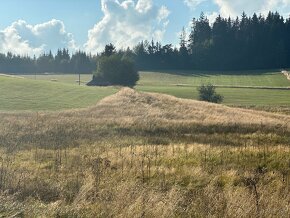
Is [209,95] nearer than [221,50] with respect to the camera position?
Yes

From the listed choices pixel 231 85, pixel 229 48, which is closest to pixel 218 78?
pixel 231 85

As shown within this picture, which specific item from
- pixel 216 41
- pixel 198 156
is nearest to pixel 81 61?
pixel 216 41

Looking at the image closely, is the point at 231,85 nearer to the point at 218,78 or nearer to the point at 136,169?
the point at 218,78

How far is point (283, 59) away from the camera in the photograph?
152750 millimetres

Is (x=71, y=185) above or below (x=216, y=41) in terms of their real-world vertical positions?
below

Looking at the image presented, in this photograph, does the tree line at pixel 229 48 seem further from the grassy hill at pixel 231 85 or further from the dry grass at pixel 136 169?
the dry grass at pixel 136 169

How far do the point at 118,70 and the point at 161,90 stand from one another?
1181 cm

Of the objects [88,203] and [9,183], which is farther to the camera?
[9,183]

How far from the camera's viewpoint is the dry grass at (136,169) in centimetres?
759

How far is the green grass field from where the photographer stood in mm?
44219

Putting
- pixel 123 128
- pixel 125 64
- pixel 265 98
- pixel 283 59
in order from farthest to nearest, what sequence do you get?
pixel 283 59 < pixel 125 64 < pixel 265 98 < pixel 123 128

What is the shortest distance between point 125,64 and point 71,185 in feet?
277

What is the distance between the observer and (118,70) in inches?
3639

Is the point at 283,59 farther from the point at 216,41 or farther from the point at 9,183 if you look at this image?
the point at 9,183
